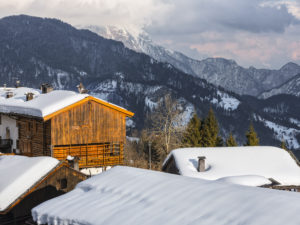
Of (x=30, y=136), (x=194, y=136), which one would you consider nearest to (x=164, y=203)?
(x=30, y=136)

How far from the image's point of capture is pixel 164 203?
9.89 m

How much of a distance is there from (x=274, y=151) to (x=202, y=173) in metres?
6.74

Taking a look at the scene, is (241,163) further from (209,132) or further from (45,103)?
(209,132)

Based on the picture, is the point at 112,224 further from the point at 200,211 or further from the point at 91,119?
the point at 91,119

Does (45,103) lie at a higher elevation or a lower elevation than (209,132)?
higher

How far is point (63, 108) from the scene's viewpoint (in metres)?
28.8

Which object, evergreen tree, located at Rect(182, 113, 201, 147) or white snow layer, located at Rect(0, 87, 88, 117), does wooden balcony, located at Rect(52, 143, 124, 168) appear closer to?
white snow layer, located at Rect(0, 87, 88, 117)

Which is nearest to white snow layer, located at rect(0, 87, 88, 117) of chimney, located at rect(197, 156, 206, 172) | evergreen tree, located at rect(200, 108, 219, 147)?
chimney, located at rect(197, 156, 206, 172)

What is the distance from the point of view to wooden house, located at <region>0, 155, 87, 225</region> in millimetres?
18484

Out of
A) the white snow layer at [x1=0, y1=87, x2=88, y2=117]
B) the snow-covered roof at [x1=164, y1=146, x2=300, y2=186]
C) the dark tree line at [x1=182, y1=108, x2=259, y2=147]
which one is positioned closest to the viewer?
the snow-covered roof at [x1=164, y1=146, x2=300, y2=186]

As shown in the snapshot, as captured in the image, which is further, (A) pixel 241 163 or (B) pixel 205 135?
(B) pixel 205 135

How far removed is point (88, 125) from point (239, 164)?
1230 centimetres

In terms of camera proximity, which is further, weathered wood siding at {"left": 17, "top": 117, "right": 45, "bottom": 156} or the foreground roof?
weathered wood siding at {"left": 17, "top": 117, "right": 45, "bottom": 156}

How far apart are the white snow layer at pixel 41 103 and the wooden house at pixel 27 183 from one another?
7.15 meters
